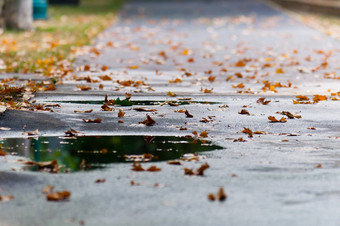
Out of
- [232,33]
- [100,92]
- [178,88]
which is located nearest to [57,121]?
[100,92]

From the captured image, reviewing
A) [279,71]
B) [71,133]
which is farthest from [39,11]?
[71,133]

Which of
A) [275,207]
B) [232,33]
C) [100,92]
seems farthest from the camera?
[232,33]

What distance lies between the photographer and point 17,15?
21.4 metres

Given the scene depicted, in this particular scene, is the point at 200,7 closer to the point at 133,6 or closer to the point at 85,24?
the point at 133,6

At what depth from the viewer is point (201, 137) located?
802cm

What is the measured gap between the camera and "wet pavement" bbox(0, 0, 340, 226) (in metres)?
5.55

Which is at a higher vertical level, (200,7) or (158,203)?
(200,7)

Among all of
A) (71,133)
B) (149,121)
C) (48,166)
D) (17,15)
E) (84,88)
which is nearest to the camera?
(48,166)

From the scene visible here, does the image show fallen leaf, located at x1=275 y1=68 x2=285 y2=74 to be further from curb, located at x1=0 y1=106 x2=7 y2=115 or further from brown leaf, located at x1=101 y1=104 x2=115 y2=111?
curb, located at x1=0 y1=106 x2=7 y2=115

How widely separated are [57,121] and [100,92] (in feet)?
7.59

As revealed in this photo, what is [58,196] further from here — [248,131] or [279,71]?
[279,71]

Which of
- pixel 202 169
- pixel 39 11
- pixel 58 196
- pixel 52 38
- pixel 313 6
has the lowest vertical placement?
pixel 58 196

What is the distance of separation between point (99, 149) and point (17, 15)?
1462 cm

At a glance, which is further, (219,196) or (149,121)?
(149,121)
